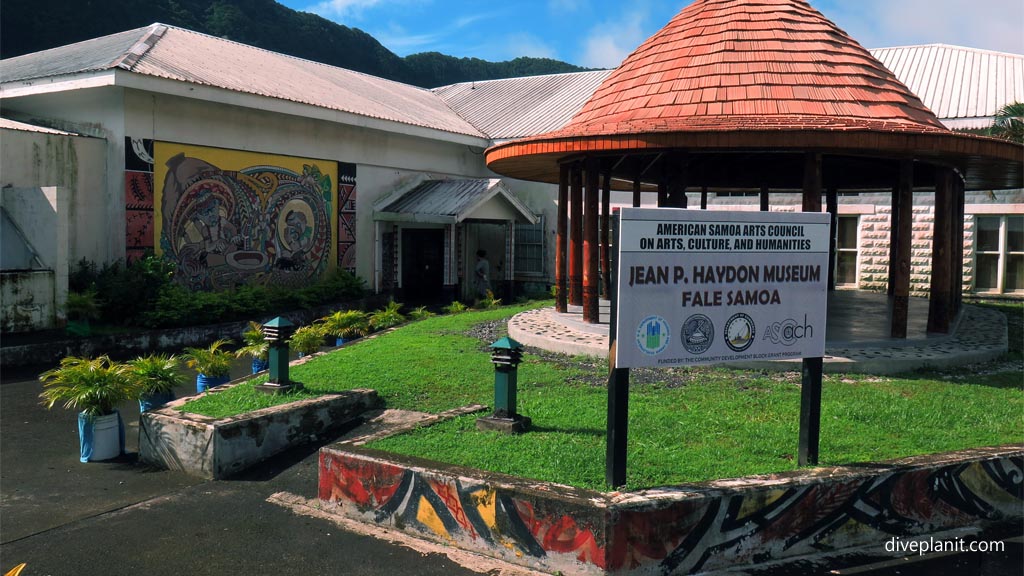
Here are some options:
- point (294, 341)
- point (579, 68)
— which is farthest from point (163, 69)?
point (579, 68)

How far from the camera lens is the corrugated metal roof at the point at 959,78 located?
61.8 feet

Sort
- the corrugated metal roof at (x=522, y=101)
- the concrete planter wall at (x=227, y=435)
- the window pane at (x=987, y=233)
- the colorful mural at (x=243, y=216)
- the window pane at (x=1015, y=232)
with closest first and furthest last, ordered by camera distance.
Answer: the concrete planter wall at (x=227, y=435) → the colorful mural at (x=243, y=216) → the window pane at (x=1015, y=232) → the window pane at (x=987, y=233) → the corrugated metal roof at (x=522, y=101)

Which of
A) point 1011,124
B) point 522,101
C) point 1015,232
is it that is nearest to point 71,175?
point 522,101

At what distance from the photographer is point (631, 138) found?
33.3 feet

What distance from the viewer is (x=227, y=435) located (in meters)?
6.92

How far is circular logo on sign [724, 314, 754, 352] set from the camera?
18.0ft

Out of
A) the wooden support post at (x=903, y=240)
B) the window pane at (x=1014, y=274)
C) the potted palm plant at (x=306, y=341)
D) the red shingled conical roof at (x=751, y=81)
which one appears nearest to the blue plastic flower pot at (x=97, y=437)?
the potted palm plant at (x=306, y=341)

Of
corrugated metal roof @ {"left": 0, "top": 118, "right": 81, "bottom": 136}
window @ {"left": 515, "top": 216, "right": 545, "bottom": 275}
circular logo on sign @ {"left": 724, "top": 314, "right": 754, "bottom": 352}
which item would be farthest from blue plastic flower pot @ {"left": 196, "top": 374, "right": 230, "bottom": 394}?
window @ {"left": 515, "top": 216, "right": 545, "bottom": 275}

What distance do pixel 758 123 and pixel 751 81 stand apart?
1.75 metres

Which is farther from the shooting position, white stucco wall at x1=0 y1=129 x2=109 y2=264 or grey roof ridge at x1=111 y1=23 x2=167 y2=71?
grey roof ridge at x1=111 y1=23 x2=167 y2=71

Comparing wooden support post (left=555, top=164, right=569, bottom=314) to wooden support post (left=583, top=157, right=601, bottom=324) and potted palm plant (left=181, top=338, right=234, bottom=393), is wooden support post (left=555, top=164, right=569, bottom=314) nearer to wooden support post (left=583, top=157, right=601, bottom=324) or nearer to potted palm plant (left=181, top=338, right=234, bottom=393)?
wooden support post (left=583, top=157, right=601, bottom=324)

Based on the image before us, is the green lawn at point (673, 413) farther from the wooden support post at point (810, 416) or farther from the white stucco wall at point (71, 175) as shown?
the white stucco wall at point (71, 175)

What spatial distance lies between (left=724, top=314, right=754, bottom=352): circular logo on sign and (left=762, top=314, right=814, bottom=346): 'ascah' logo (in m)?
0.15

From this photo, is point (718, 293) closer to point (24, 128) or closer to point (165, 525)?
point (165, 525)
